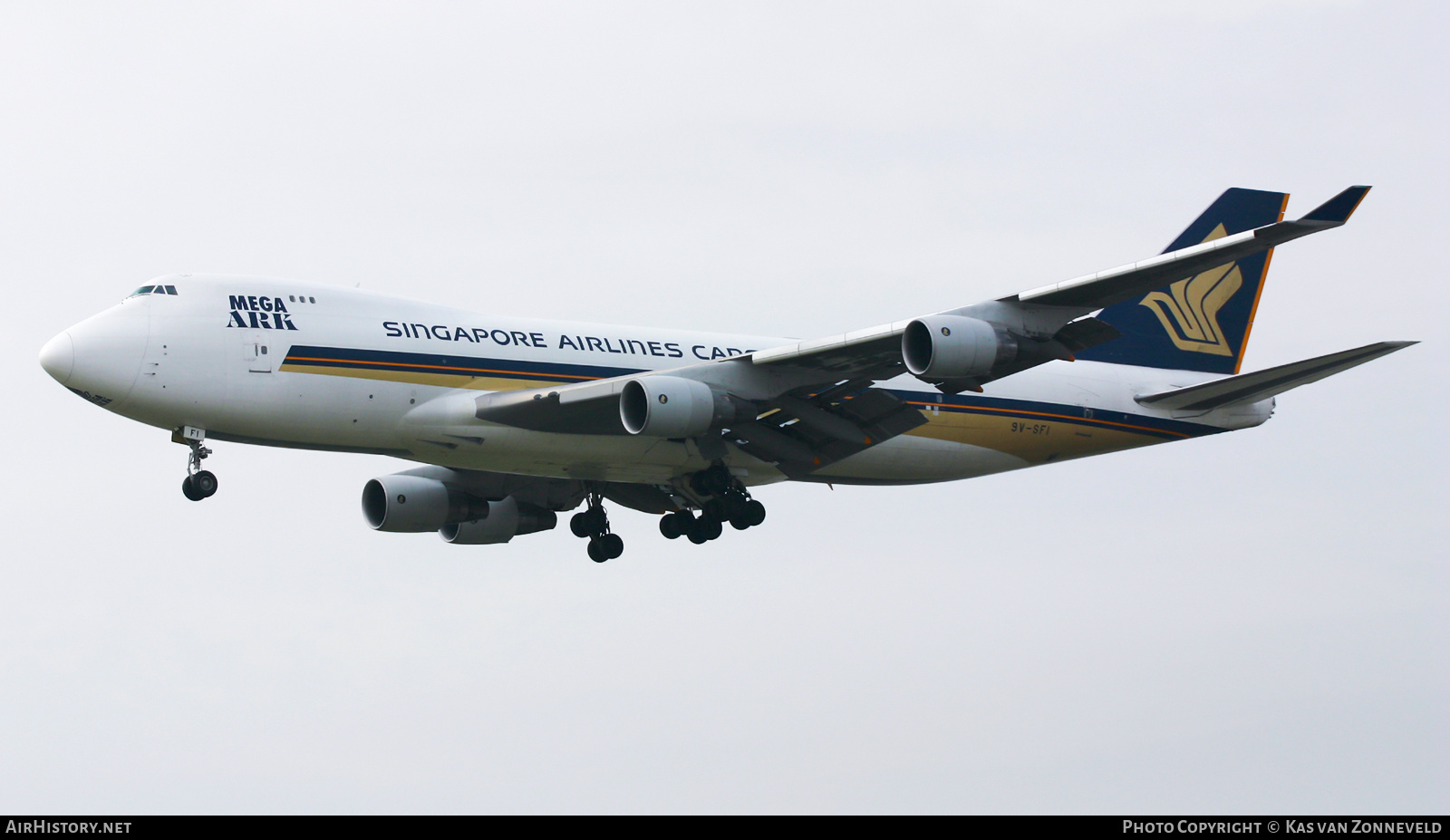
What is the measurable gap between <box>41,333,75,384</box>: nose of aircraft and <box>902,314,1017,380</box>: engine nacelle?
1486 cm

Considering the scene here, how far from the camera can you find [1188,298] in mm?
39344

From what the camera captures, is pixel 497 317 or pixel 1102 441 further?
pixel 1102 441

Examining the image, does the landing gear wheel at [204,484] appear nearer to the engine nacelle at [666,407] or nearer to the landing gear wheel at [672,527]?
the engine nacelle at [666,407]

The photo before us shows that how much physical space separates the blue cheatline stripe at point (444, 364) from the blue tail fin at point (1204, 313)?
Result: 511 inches

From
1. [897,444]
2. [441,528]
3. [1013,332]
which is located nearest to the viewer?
[1013,332]

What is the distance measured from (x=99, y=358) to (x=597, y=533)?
1237 cm

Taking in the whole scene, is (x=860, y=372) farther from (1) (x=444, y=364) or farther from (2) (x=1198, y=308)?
(2) (x=1198, y=308)

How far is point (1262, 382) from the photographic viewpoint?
3450cm

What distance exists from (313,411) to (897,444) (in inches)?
496

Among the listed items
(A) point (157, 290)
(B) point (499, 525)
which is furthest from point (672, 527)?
(A) point (157, 290)

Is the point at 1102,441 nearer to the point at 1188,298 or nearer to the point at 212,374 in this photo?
the point at 1188,298

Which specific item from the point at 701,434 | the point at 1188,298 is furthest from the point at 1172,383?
the point at 701,434

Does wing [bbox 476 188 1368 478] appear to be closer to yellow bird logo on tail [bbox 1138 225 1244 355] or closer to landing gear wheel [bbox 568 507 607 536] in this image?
landing gear wheel [bbox 568 507 607 536]

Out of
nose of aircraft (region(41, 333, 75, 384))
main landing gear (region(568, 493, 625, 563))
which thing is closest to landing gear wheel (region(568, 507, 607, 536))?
main landing gear (region(568, 493, 625, 563))
